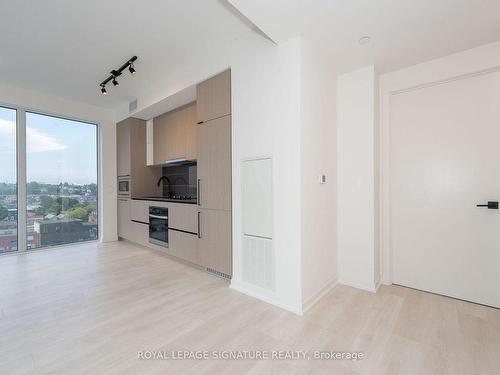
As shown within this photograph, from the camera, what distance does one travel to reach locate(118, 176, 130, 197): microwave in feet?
15.1

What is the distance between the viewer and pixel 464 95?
7.52 ft

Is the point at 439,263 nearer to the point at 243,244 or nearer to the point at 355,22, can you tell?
the point at 243,244

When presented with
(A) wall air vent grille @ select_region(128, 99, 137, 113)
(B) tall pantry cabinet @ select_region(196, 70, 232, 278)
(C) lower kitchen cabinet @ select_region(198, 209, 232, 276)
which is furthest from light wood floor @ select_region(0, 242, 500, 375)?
(A) wall air vent grille @ select_region(128, 99, 137, 113)

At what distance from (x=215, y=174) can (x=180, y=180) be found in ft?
6.19

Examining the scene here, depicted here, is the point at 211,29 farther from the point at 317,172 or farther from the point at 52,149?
the point at 52,149

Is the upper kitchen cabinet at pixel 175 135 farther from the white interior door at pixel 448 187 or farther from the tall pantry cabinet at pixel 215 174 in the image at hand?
the white interior door at pixel 448 187

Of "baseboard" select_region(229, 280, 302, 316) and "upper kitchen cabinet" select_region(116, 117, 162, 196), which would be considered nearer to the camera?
"baseboard" select_region(229, 280, 302, 316)

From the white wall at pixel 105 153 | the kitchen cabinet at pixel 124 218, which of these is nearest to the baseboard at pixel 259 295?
the kitchen cabinet at pixel 124 218

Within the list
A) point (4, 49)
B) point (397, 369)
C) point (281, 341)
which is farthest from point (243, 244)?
point (4, 49)

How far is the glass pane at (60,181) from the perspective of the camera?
409 centimetres

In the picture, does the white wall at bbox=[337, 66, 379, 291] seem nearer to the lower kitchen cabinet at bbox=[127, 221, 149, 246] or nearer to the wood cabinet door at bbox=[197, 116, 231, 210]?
the wood cabinet door at bbox=[197, 116, 231, 210]

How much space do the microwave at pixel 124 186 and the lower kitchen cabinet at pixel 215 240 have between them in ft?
7.94

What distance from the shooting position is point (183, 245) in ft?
10.9

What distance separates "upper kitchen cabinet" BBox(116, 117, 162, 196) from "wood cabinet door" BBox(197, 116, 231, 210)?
220 centimetres
